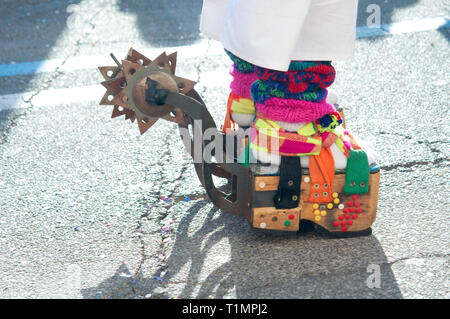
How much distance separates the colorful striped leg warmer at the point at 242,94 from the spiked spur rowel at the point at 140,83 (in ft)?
1.01

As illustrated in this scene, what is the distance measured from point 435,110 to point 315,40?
164 centimetres

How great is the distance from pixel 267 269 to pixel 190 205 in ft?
2.16

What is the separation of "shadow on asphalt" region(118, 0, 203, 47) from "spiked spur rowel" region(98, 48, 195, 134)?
260 cm

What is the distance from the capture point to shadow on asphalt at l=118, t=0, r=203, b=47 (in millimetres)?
5258

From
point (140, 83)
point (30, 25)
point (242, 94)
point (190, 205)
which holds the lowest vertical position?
point (30, 25)

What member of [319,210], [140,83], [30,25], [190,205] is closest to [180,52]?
[30,25]

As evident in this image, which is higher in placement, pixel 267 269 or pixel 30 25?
pixel 267 269

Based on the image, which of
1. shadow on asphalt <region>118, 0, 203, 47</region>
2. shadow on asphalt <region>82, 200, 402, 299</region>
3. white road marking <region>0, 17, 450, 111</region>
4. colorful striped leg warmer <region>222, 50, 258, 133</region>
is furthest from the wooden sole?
shadow on asphalt <region>118, 0, 203, 47</region>

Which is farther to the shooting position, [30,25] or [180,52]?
[30,25]

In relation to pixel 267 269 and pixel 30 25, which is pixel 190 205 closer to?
pixel 267 269

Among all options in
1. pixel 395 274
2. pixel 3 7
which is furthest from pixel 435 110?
pixel 3 7

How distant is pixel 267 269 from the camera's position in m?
2.51

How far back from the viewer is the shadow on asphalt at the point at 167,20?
5.26m
